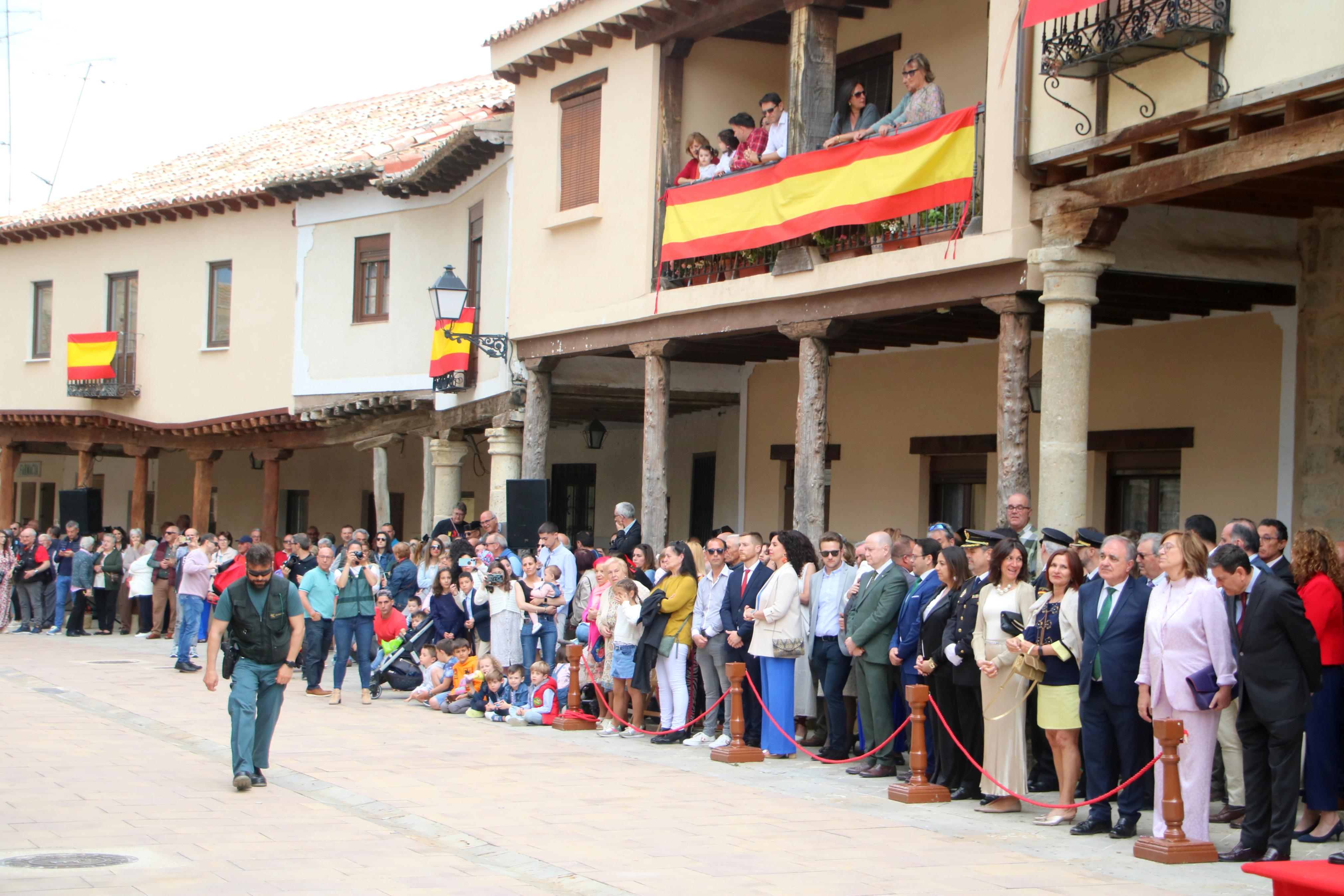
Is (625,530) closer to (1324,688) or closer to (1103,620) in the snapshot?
(1103,620)

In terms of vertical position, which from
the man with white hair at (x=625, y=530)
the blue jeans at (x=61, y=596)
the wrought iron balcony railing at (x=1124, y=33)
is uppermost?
the wrought iron balcony railing at (x=1124, y=33)

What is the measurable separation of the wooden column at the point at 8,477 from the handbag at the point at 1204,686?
25.4m

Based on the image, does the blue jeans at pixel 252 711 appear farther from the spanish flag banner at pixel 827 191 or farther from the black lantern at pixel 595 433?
the black lantern at pixel 595 433

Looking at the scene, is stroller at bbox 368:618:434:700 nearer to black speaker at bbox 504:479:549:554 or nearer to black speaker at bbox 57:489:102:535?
black speaker at bbox 504:479:549:554

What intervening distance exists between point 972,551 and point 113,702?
28.3 feet

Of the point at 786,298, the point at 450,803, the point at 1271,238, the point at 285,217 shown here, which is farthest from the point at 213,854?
the point at 285,217

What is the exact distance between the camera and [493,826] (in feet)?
27.1

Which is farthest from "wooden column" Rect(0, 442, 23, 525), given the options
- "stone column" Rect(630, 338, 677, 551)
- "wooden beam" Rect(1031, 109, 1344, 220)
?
"wooden beam" Rect(1031, 109, 1344, 220)

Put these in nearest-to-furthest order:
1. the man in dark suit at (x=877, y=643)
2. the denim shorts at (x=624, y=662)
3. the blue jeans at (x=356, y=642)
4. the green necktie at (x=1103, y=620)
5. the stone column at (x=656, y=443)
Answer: the green necktie at (x=1103, y=620)
the man in dark suit at (x=877, y=643)
the denim shorts at (x=624, y=662)
the blue jeans at (x=356, y=642)
the stone column at (x=656, y=443)

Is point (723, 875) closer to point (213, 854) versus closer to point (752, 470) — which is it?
point (213, 854)

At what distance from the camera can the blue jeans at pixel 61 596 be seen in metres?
22.2

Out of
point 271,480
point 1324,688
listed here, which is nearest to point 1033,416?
point 1324,688

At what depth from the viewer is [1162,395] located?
46.3ft

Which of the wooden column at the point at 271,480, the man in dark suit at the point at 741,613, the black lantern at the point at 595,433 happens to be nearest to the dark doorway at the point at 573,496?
the black lantern at the point at 595,433
